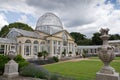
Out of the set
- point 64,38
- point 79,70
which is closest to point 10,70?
point 79,70

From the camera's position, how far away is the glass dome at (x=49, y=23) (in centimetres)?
3552

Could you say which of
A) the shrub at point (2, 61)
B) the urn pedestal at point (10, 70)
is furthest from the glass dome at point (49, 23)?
the urn pedestal at point (10, 70)

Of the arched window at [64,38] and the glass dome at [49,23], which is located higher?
the glass dome at [49,23]

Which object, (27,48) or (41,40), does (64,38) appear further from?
(27,48)

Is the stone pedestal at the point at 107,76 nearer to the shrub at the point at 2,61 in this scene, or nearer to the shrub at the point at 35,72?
the shrub at the point at 35,72

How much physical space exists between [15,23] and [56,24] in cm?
1463

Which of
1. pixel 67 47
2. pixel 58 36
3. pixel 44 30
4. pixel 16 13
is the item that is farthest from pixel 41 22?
pixel 16 13

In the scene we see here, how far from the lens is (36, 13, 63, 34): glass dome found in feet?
117

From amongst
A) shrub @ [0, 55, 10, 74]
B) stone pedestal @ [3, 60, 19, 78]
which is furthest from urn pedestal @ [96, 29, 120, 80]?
shrub @ [0, 55, 10, 74]

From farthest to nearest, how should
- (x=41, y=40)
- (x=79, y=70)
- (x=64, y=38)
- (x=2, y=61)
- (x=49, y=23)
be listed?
1. (x=64, y=38)
2. (x=49, y=23)
3. (x=41, y=40)
4. (x=79, y=70)
5. (x=2, y=61)

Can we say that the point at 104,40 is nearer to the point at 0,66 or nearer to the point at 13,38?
the point at 0,66

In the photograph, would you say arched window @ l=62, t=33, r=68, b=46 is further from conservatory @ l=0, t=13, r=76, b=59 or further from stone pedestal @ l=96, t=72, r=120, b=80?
stone pedestal @ l=96, t=72, r=120, b=80

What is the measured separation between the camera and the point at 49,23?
120ft

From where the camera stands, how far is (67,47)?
38000 millimetres
